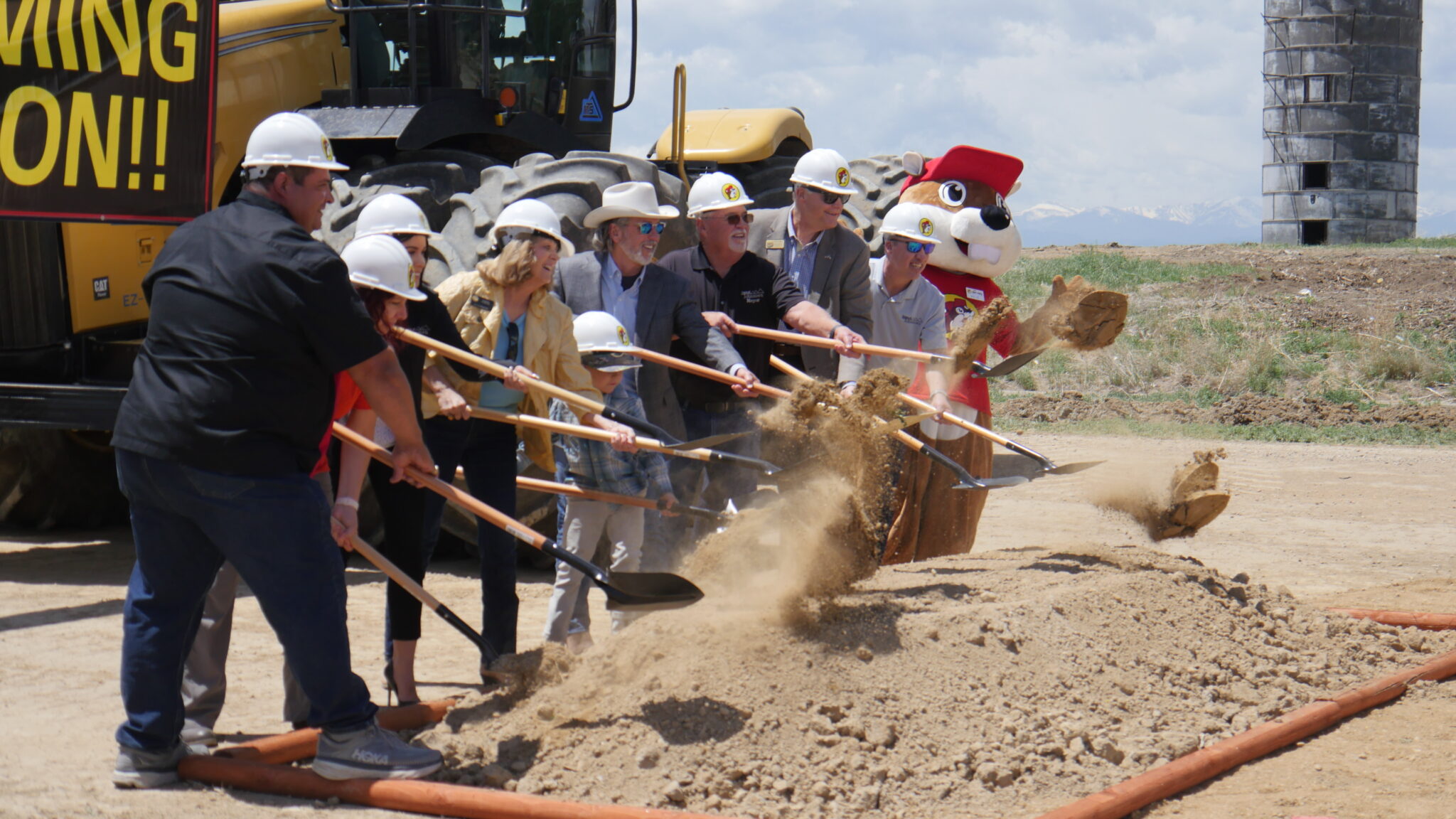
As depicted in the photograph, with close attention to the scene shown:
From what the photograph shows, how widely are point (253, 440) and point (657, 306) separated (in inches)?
88.4

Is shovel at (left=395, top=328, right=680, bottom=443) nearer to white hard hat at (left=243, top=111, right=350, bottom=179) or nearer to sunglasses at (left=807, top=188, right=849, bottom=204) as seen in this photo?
white hard hat at (left=243, top=111, right=350, bottom=179)

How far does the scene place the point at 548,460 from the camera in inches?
202

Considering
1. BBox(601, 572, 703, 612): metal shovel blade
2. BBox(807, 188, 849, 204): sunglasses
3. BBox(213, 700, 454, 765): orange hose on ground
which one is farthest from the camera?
BBox(807, 188, 849, 204): sunglasses

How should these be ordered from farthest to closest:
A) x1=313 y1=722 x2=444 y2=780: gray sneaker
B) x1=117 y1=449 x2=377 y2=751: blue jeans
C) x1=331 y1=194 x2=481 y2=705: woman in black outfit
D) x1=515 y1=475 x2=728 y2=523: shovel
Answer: x1=515 y1=475 x2=728 y2=523: shovel
x1=331 y1=194 x2=481 y2=705: woman in black outfit
x1=313 y1=722 x2=444 y2=780: gray sneaker
x1=117 y1=449 x2=377 y2=751: blue jeans

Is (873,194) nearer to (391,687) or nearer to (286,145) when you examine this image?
(391,687)

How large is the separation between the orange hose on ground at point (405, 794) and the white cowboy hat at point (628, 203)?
248cm

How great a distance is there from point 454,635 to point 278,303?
8.89 ft

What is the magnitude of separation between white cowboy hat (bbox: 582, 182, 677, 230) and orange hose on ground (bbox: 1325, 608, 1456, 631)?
3386 mm

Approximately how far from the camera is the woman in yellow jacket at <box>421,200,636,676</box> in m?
4.85

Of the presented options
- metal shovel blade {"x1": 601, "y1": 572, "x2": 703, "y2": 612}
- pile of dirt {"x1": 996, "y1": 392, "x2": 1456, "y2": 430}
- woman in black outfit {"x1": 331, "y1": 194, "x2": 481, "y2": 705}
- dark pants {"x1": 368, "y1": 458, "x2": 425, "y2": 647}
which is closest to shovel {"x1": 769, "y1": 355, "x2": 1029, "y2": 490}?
metal shovel blade {"x1": 601, "y1": 572, "x2": 703, "y2": 612}

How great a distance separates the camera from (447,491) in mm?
4215

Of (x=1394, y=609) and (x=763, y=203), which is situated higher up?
(x=763, y=203)

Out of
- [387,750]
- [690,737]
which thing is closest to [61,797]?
[387,750]

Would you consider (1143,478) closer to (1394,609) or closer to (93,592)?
(1394,609)
